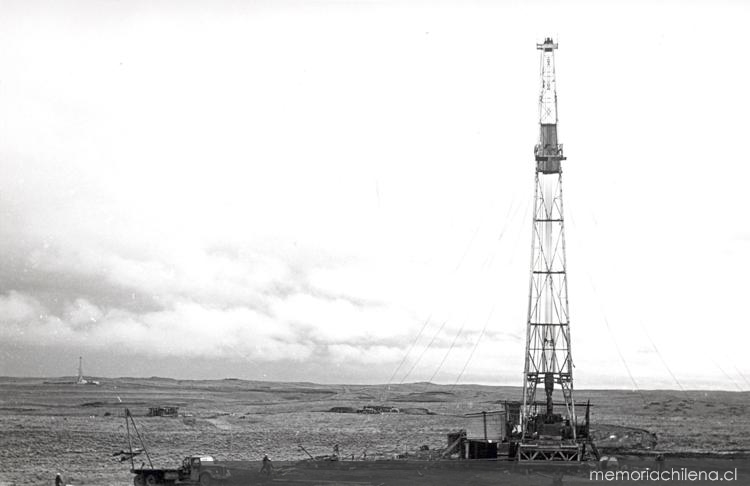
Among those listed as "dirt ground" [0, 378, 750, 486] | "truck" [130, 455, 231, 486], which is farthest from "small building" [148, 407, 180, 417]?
"truck" [130, 455, 231, 486]

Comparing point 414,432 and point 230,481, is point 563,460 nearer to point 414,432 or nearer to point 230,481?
point 230,481

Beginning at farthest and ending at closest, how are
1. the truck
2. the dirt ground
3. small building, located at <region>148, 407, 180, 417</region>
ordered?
small building, located at <region>148, 407, 180, 417</region>, the dirt ground, the truck

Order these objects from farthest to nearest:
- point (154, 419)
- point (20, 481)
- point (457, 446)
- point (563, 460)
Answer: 1. point (154, 419)
2. point (457, 446)
3. point (20, 481)
4. point (563, 460)

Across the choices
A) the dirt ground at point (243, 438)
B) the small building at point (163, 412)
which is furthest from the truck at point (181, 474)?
the small building at point (163, 412)

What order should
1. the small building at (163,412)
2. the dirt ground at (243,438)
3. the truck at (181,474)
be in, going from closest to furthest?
the truck at (181,474)
the dirt ground at (243,438)
the small building at (163,412)

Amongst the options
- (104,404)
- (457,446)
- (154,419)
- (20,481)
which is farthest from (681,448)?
(104,404)

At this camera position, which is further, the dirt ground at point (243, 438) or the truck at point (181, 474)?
the dirt ground at point (243, 438)

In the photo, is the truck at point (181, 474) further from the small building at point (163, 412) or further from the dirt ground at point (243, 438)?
the small building at point (163, 412)

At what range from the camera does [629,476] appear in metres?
28.7

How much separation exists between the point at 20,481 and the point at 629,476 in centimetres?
2569

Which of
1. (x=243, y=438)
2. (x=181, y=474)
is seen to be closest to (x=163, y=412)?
(x=243, y=438)

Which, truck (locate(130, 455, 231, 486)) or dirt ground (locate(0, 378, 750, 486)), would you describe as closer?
truck (locate(130, 455, 231, 486))

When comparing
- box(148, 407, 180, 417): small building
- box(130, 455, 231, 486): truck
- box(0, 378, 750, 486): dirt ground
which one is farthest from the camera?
box(148, 407, 180, 417): small building

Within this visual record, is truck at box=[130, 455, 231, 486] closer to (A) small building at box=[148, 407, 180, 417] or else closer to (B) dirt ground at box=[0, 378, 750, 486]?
(B) dirt ground at box=[0, 378, 750, 486]
